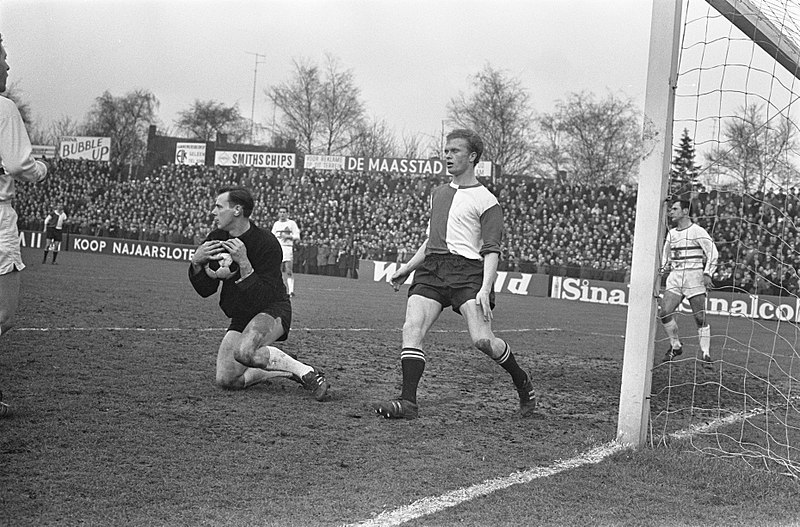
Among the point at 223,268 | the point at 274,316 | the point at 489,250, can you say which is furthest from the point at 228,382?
the point at 489,250

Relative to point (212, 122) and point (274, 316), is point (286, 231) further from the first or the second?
point (212, 122)

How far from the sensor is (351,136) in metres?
50.3

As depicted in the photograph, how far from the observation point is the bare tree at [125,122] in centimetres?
5344

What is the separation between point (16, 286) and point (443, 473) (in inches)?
114

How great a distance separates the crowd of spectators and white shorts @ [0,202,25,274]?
844 inches

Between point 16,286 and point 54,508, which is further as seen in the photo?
point 16,286

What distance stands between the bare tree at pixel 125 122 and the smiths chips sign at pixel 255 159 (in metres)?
5.20

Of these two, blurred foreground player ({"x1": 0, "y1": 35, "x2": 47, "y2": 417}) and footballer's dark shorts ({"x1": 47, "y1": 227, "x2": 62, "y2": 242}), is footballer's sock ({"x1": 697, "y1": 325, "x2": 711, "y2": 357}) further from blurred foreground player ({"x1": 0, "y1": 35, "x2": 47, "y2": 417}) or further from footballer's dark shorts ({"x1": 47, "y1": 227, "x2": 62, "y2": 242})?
footballer's dark shorts ({"x1": 47, "y1": 227, "x2": 62, "y2": 242})

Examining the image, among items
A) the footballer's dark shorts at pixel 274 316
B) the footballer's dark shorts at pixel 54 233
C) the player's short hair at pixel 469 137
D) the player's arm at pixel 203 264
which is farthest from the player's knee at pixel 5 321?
the footballer's dark shorts at pixel 54 233

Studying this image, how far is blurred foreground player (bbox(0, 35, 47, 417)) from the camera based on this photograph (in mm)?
4855

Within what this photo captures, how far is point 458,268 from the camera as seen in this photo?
6031 mm

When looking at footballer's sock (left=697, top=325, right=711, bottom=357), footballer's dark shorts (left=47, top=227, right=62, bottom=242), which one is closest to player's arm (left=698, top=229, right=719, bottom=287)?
footballer's sock (left=697, top=325, right=711, bottom=357)

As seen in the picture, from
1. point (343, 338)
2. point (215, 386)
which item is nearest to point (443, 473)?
point (215, 386)

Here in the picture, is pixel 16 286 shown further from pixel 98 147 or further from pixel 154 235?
pixel 98 147
